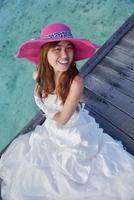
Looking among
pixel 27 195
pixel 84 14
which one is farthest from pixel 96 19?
pixel 27 195

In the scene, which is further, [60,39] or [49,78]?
[49,78]

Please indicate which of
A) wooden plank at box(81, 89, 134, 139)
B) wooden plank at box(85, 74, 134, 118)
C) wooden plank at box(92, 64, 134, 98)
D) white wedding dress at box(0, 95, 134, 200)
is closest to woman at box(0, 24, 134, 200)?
white wedding dress at box(0, 95, 134, 200)

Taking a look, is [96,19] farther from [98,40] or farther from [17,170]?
[17,170]

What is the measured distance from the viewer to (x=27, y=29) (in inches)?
232

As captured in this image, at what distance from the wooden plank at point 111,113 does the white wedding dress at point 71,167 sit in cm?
28

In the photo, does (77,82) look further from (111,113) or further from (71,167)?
(111,113)

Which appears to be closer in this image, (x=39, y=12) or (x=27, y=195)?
(x=27, y=195)

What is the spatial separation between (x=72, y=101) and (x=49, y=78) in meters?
0.25

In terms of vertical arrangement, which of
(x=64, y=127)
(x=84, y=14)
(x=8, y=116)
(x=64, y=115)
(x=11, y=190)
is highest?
(x=84, y=14)

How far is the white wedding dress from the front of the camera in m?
2.14

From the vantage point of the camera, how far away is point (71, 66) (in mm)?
1919

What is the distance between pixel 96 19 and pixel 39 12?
55.4 inches

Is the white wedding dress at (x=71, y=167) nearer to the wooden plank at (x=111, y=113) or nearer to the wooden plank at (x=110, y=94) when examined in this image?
the wooden plank at (x=111, y=113)

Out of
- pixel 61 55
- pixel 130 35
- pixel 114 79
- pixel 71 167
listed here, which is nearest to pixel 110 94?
pixel 114 79
